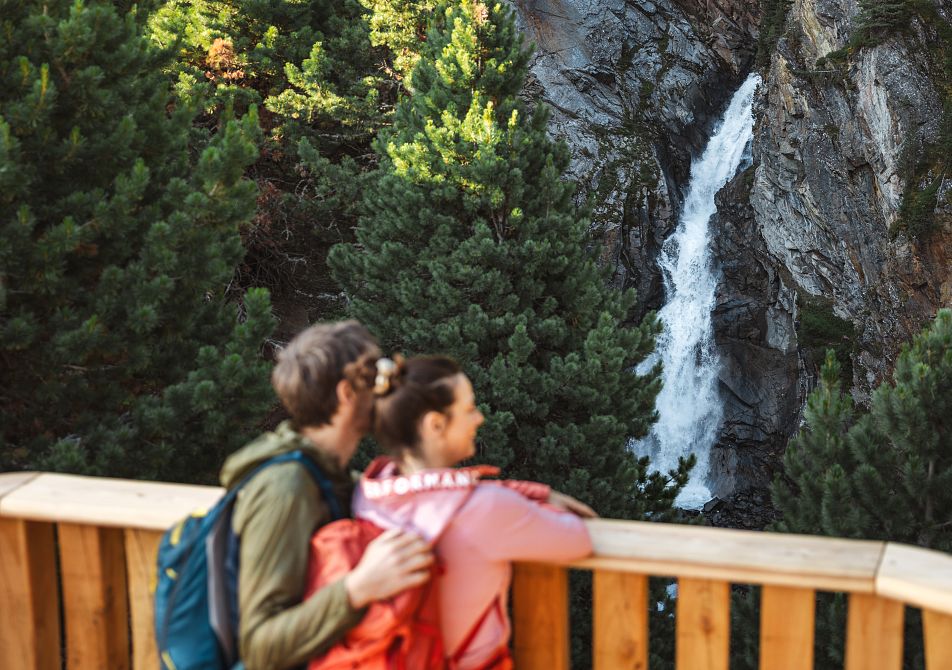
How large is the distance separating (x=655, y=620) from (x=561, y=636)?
7606 mm

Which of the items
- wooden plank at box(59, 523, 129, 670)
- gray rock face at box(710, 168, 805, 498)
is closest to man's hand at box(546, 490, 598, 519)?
wooden plank at box(59, 523, 129, 670)

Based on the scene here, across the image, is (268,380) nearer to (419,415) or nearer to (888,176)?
(419,415)

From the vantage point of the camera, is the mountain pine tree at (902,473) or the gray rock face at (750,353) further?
the gray rock face at (750,353)

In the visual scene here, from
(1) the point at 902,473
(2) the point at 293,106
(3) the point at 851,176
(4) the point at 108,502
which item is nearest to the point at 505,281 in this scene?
(1) the point at 902,473

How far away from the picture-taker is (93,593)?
230 cm

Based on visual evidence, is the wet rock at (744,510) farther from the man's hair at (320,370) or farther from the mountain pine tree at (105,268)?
the man's hair at (320,370)

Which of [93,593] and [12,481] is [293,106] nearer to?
[12,481]

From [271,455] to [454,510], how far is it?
15.9 inches

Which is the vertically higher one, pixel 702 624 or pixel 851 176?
pixel 851 176

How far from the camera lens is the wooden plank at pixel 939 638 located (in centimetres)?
166

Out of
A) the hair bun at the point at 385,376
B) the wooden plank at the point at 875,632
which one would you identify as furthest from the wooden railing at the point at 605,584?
the hair bun at the point at 385,376

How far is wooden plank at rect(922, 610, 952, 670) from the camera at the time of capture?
1664 mm

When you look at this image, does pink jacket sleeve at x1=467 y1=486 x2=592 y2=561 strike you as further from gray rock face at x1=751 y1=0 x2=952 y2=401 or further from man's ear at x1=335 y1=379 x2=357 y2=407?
gray rock face at x1=751 y1=0 x2=952 y2=401

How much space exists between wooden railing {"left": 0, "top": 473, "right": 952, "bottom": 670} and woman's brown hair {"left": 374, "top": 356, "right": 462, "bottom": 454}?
0.44m
